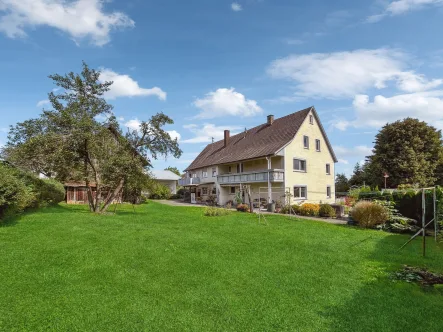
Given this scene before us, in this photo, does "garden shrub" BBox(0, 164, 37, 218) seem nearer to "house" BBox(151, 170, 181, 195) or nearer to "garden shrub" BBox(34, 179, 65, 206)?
"garden shrub" BBox(34, 179, 65, 206)

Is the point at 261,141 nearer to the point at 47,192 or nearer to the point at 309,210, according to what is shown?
the point at 309,210

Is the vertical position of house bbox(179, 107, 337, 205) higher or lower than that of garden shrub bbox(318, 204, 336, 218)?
higher

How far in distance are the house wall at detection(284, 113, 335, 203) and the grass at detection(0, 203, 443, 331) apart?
2076cm

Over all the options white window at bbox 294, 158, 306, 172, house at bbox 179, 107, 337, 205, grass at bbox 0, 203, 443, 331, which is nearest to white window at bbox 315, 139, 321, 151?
house at bbox 179, 107, 337, 205

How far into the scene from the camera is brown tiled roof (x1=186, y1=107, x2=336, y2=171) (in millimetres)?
32188

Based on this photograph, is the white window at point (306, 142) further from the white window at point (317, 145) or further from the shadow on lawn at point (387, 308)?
the shadow on lawn at point (387, 308)

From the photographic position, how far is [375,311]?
5.55 meters

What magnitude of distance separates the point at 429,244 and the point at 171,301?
1156cm

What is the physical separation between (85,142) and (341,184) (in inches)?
1798

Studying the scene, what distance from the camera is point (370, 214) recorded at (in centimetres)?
1698

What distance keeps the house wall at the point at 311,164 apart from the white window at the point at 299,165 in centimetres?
35

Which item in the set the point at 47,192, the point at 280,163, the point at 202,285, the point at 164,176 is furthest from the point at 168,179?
the point at 202,285

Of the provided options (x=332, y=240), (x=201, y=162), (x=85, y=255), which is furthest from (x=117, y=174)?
(x=201, y=162)

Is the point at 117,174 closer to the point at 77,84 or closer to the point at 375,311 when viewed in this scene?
the point at 77,84
